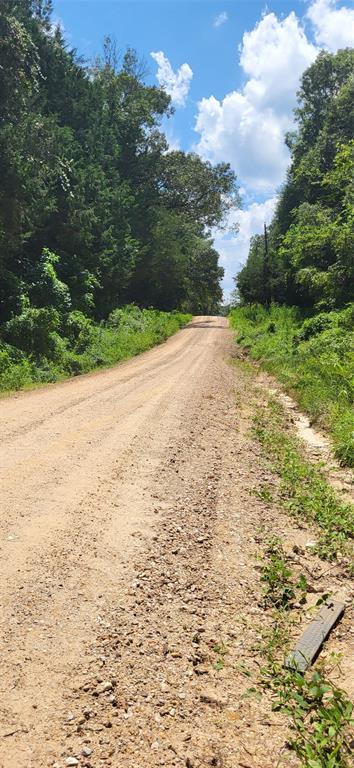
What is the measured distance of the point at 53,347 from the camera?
17.1 metres

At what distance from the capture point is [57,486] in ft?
18.9

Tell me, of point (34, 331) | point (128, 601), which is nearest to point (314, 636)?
point (128, 601)

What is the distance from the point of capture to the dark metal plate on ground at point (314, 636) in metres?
3.15

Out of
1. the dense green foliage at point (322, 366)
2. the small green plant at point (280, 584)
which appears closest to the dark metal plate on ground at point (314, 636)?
the small green plant at point (280, 584)

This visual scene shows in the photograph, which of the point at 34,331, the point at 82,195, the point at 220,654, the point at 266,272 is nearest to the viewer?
the point at 220,654

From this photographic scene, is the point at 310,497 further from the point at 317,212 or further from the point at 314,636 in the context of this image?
the point at 317,212

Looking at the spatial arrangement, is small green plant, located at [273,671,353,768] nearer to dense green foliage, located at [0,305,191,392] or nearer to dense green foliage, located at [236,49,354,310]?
dense green foliage, located at [0,305,191,392]

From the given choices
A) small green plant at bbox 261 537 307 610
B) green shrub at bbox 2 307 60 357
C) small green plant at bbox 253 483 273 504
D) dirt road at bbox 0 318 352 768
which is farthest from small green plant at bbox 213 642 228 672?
green shrub at bbox 2 307 60 357

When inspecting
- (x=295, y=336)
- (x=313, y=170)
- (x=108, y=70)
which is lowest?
(x=295, y=336)

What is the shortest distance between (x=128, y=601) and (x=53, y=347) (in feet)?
46.8

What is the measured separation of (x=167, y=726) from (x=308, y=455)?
19.1ft

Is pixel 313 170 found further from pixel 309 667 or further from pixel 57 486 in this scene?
pixel 309 667

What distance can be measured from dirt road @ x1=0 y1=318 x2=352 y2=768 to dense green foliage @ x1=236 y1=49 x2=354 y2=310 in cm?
1586

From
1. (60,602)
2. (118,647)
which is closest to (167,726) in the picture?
(118,647)
